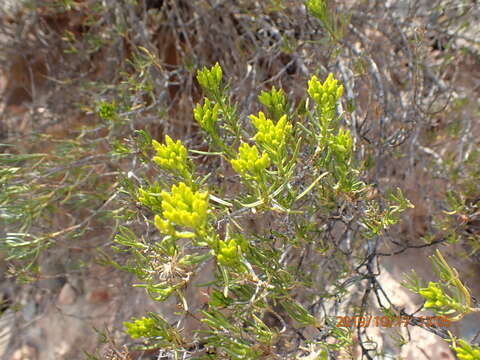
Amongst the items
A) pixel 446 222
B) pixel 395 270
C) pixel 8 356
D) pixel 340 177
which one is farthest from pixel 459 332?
pixel 8 356

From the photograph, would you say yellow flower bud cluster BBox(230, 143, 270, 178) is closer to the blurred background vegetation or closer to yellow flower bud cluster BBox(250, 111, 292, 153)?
yellow flower bud cluster BBox(250, 111, 292, 153)

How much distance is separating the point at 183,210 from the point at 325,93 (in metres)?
0.54

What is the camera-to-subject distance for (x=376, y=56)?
241cm

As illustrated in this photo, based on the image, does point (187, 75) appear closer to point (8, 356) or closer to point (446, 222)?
point (446, 222)

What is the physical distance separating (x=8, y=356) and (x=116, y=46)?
84.1 inches

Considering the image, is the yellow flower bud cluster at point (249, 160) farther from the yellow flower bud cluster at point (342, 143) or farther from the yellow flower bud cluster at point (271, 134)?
the yellow flower bud cluster at point (342, 143)

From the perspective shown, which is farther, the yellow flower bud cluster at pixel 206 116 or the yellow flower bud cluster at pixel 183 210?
the yellow flower bud cluster at pixel 206 116

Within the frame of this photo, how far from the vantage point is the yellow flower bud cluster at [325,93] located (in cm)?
118

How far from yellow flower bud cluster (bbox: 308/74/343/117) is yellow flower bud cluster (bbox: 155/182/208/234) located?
1.50 feet

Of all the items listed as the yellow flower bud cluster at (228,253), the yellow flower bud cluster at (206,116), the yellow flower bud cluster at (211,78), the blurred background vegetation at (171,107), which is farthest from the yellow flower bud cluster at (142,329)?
the yellow flower bud cluster at (211,78)

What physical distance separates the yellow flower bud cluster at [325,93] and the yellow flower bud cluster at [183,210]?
458 mm

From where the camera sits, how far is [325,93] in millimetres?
1188

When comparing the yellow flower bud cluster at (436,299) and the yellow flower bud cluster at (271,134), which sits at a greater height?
the yellow flower bud cluster at (271,134)

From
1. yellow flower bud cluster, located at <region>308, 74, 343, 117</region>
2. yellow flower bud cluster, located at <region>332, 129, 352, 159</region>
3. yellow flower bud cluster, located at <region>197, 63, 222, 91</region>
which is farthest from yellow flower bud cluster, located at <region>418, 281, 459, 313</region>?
yellow flower bud cluster, located at <region>197, 63, 222, 91</region>
